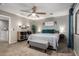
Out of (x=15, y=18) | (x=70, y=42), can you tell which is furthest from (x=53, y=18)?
(x=15, y=18)

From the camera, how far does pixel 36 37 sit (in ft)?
13.9

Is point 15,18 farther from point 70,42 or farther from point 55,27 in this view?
point 70,42

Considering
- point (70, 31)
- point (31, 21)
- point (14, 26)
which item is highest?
point (31, 21)

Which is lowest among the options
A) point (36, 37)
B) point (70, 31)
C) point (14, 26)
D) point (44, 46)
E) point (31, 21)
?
point (44, 46)

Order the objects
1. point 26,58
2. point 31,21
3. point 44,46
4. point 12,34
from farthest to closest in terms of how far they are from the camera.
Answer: point 31,21, point 12,34, point 44,46, point 26,58

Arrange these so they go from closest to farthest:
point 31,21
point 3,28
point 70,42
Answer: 1. point 70,42
2. point 31,21
3. point 3,28

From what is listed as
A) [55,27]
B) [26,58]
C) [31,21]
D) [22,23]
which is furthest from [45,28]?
[26,58]

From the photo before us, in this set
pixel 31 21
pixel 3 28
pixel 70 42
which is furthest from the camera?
pixel 3 28

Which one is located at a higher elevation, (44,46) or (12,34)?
(12,34)

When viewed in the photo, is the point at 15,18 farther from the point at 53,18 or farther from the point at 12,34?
the point at 53,18

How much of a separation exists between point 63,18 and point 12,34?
3.70 metres

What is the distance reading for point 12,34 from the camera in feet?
16.9

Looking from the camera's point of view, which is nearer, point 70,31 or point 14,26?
point 70,31

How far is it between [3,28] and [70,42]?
6.64 metres
